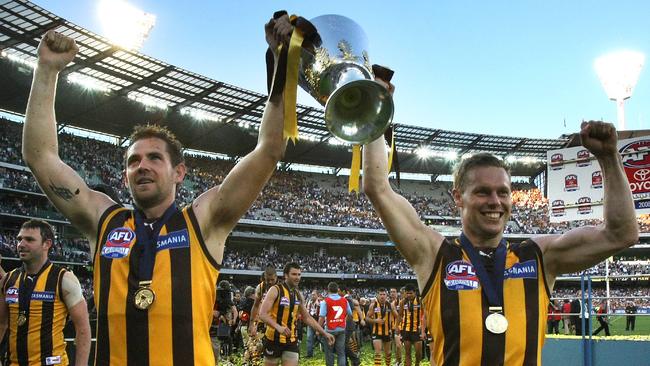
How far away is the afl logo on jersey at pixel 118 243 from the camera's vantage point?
248cm

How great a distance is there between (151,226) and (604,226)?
201cm

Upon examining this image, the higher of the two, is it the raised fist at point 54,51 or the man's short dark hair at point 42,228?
the raised fist at point 54,51

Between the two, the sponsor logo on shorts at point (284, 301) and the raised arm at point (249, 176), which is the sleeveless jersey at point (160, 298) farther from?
the sponsor logo on shorts at point (284, 301)

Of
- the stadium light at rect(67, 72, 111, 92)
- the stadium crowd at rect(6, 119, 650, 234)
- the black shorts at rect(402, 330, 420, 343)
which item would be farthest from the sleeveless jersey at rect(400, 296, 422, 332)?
the stadium crowd at rect(6, 119, 650, 234)

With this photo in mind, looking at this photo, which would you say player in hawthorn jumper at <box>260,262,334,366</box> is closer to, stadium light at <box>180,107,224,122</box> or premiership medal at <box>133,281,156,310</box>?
premiership medal at <box>133,281,156,310</box>

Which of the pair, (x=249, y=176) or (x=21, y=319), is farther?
(x=21, y=319)

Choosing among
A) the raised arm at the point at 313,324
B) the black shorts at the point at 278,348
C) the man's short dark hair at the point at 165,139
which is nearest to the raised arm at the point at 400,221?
the man's short dark hair at the point at 165,139

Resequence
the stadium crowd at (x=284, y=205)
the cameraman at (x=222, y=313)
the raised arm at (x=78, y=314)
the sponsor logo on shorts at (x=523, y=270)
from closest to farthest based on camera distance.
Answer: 1. the sponsor logo on shorts at (x=523, y=270)
2. the raised arm at (x=78, y=314)
3. the cameraman at (x=222, y=313)
4. the stadium crowd at (x=284, y=205)

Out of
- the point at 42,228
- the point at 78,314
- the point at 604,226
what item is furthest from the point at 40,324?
the point at 604,226

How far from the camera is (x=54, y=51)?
8.79 feet

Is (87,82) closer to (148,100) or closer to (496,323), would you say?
(148,100)

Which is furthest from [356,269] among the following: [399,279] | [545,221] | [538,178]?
[538,178]

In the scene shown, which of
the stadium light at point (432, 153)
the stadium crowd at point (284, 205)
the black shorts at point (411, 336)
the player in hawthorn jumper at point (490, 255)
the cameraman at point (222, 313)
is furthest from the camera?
the stadium light at point (432, 153)

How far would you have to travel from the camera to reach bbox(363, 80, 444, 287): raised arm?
8.82 feet
